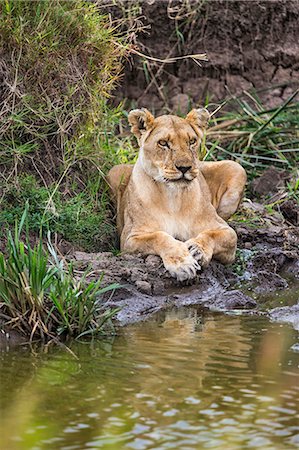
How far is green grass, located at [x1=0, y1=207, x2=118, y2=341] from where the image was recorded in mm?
6688

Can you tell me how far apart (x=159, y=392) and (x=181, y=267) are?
2574mm

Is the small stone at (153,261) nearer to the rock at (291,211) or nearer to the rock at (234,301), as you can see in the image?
the rock at (234,301)

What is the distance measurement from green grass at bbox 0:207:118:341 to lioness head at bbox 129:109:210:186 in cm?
182

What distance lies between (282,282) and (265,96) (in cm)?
452

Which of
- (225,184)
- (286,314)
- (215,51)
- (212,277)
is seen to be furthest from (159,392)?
(215,51)

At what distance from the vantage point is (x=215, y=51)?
41.3ft

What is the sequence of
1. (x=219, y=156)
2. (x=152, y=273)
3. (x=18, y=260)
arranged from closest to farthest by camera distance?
(x=18, y=260) → (x=152, y=273) → (x=219, y=156)

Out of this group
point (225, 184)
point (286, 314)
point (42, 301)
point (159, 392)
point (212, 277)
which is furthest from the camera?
point (225, 184)

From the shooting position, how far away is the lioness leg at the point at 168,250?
804cm

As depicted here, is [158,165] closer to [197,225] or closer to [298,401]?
[197,225]

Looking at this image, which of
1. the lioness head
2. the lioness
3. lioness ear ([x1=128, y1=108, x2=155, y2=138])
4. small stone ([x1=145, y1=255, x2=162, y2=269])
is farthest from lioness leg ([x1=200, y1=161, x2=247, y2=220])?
small stone ([x1=145, y1=255, x2=162, y2=269])

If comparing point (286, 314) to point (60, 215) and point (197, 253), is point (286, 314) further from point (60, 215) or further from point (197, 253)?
point (60, 215)

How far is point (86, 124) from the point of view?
942cm

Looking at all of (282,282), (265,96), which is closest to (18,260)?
(282,282)
